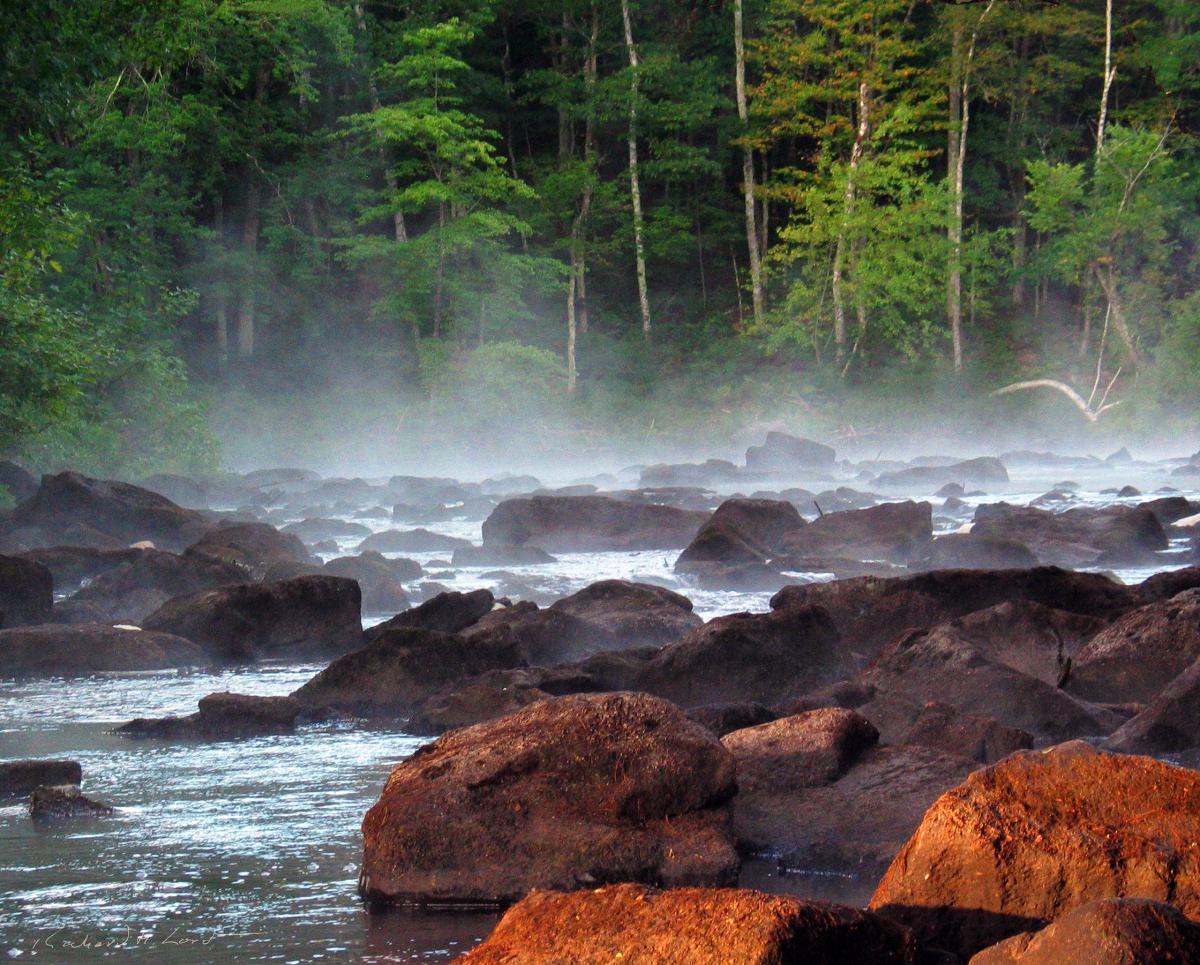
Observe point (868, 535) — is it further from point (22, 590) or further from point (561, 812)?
point (561, 812)

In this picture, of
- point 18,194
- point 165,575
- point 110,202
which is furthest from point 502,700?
point 110,202

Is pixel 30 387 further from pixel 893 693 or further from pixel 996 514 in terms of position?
pixel 893 693

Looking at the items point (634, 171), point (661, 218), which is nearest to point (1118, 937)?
point (634, 171)

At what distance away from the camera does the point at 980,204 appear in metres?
39.3

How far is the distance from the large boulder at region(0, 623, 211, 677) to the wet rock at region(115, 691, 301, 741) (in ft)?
6.88

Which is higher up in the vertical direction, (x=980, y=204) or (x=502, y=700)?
(x=980, y=204)

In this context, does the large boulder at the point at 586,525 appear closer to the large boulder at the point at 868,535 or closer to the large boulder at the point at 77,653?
the large boulder at the point at 868,535

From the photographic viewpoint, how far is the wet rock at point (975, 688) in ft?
22.9

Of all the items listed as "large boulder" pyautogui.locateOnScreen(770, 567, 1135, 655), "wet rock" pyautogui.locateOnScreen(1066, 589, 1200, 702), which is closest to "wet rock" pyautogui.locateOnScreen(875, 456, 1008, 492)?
"large boulder" pyautogui.locateOnScreen(770, 567, 1135, 655)

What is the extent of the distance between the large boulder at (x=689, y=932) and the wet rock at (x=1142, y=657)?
177 inches

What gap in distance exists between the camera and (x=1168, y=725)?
6441 millimetres

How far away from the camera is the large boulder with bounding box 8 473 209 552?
675 inches

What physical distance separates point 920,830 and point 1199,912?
72 centimetres

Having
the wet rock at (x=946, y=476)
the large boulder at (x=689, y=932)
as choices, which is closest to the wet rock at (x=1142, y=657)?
the large boulder at (x=689, y=932)
